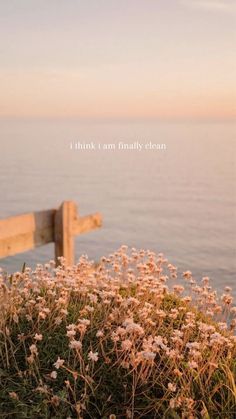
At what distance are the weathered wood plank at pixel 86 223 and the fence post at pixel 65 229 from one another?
135 millimetres

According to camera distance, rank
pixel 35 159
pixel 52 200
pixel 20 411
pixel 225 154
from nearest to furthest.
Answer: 1. pixel 20 411
2. pixel 52 200
3. pixel 35 159
4. pixel 225 154

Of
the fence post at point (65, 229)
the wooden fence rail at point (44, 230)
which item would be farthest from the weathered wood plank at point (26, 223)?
the fence post at point (65, 229)

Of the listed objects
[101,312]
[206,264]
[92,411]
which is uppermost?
[101,312]

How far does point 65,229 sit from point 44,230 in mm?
329

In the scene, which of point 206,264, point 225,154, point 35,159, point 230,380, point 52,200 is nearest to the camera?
point 230,380

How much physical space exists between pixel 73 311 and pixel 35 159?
123ft

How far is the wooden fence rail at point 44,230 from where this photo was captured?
8.08 m

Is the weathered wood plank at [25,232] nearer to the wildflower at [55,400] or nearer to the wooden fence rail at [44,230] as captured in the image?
the wooden fence rail at [44,230]

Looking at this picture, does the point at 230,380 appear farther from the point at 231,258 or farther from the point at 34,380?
the point at 231,258

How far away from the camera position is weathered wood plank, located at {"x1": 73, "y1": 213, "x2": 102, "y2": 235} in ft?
30.4

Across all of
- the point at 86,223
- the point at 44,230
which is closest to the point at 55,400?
the point at 44,230

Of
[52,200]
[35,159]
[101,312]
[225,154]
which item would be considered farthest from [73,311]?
[225,154]

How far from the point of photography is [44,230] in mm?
8820

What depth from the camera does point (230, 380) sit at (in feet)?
12.0
